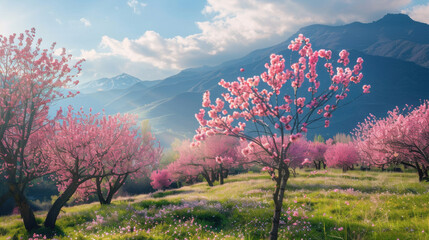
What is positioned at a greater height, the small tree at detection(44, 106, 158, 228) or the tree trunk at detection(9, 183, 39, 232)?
the small tree at detection(44, 106, 158, 228)

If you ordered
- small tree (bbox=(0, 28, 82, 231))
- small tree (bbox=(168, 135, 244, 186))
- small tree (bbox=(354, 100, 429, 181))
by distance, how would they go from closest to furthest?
1. small tree (bbox=(0, 28, 82, 231))
2. small tree (bbox=(354, 100, 429, 181))
3. small tree (bbox=(168, 135, 244, 186))

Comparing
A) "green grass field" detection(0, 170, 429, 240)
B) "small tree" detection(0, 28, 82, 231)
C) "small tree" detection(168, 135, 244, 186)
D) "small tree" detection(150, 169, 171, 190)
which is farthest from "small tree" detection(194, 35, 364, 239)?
"small tree" detection(150, 169, 171, 190)

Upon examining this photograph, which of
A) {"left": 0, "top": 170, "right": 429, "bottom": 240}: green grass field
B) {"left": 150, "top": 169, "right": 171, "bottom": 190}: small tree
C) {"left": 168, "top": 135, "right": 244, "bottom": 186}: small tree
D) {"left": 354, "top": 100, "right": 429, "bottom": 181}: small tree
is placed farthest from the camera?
{"left": 150, "top": 169, "right": 171, "bottom": 190}: small tree

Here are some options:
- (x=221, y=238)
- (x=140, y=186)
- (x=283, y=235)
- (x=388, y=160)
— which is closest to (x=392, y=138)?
(x=388, y=160)

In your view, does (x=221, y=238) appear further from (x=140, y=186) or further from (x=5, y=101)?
(x=140, y=186)

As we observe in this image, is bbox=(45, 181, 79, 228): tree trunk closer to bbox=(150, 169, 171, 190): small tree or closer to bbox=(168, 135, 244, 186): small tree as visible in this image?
bbox=(168, 135, 244, 186): small tree

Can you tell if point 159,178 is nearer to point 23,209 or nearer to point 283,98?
point 23,209

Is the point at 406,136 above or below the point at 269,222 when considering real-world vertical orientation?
above

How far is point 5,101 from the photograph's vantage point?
1364 cm

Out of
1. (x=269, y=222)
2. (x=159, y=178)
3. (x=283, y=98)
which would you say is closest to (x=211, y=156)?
(x=159, y=178)

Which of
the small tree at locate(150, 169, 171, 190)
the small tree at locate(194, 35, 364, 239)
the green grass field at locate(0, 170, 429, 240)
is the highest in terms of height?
the small tree at locate(194, 35, 364, 239)

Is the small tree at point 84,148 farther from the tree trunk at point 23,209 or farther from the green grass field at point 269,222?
the green grass field at point 269,222

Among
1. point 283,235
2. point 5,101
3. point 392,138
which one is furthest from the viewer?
point 392,138

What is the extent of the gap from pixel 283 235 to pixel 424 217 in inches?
231
